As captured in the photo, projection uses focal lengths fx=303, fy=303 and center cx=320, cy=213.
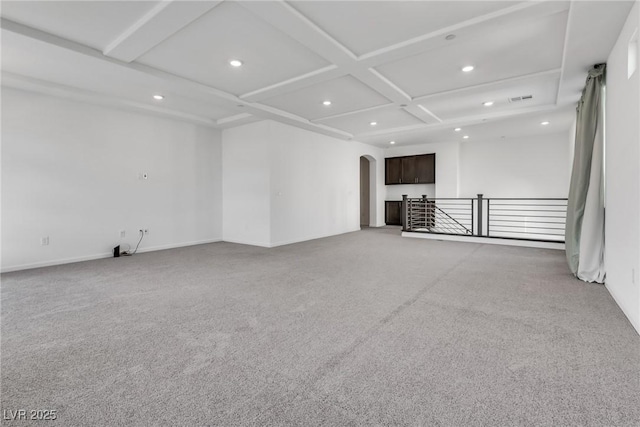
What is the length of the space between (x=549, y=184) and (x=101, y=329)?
32.7ft

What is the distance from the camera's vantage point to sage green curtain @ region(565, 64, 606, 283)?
3.51 meters

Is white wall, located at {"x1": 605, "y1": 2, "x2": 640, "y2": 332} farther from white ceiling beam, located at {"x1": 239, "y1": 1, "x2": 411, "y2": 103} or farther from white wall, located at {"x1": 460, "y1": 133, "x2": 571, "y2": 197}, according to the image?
white wall, located at {"x1": 460, "y1": 133, "x2": 571, "y2": 197}

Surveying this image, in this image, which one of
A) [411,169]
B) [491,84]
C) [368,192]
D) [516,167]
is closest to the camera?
[491,84]

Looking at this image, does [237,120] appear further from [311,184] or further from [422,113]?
[422,113]

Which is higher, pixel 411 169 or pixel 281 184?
pixel 411 169

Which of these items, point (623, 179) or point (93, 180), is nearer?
point (623, 179)

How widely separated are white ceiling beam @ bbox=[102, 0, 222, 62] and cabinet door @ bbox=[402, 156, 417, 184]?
26.5 ft

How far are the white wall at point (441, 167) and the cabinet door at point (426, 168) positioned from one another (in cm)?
12

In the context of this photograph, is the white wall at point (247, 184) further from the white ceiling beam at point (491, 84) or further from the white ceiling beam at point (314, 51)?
the white ceiling beam at point (491, 84)

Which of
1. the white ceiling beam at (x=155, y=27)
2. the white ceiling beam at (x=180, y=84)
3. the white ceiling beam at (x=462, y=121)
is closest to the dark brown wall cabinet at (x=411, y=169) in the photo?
the white ceiling beam at (x=462, y=121)

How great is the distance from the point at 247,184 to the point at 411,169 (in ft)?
18.3

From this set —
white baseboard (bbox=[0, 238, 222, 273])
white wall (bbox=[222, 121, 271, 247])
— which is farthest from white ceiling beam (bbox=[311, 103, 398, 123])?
white baseboard (bbox=[0, 238, 222, 273])

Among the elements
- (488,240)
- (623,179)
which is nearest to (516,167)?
(488,240)

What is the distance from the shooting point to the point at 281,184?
6574 mm
